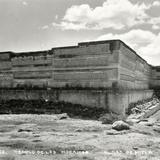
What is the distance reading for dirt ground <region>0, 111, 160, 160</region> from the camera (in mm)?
5010

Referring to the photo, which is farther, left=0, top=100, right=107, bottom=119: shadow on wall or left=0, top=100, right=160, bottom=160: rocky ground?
left=0, top=100, right=107, bottom=119: shadow on wall

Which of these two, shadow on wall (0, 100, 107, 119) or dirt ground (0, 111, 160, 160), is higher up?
shadow on wall (0, 100, 107, 119)

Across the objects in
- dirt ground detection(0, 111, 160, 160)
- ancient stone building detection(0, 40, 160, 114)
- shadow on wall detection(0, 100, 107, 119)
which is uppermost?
ancient stone building detection(0, 40, 160, 114)

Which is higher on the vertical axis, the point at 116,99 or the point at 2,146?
the point at 116,99

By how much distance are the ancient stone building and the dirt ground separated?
13.0ft

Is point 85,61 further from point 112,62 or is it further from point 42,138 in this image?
point 42,138

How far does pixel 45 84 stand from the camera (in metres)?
14.4

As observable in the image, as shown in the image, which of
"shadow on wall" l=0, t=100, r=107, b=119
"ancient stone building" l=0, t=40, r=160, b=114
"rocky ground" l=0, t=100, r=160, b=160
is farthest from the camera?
"ancient stone building" l=0, t=40, r=160, b=114

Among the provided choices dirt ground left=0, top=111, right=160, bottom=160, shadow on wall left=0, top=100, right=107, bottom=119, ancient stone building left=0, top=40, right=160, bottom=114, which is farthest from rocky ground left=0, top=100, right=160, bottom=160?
ancient stone building left=0, top=40, right=160, bottom=114

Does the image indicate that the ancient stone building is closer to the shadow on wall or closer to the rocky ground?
the shadow on wall

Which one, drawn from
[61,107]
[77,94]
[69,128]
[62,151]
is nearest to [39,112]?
[61,107]

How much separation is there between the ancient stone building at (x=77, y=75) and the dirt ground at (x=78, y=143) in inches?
156

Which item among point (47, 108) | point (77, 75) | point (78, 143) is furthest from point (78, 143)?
point (77, 75)

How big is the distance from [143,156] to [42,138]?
9.73ft
